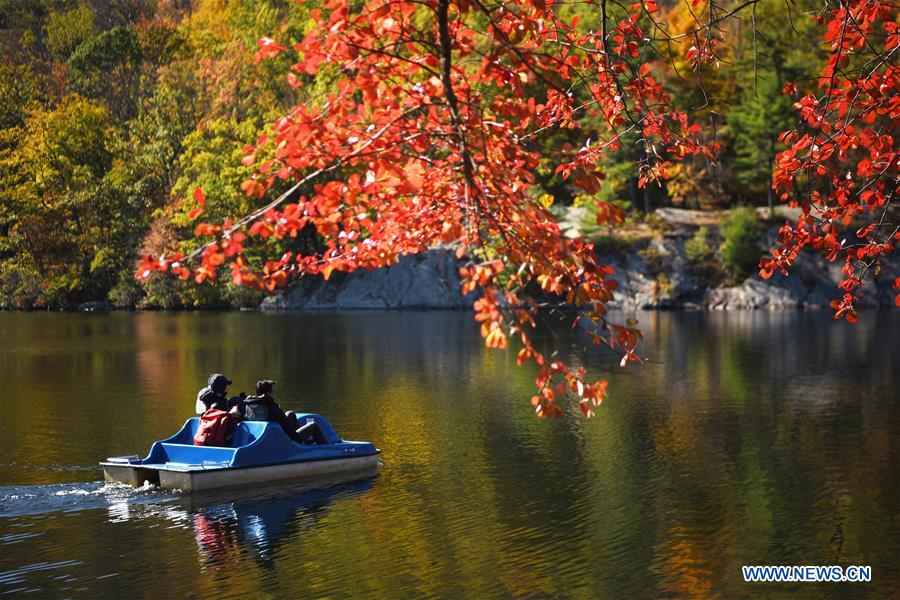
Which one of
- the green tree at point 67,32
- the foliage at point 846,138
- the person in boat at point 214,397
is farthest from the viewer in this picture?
the green tree at point 67,32

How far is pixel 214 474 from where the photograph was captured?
1695cm

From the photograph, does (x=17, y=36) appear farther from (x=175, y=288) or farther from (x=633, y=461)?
(x=633, y=461)

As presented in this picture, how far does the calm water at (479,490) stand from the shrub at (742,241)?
28.9 metres

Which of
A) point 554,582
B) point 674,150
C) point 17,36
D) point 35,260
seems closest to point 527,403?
point 554,582

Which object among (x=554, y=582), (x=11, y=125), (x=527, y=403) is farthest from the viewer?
(x=11, y=125)

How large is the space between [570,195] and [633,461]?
55.8m

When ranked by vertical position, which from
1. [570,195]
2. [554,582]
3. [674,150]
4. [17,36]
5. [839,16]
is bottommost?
[554,582]

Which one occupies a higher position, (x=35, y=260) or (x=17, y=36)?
(x=17, y=36)

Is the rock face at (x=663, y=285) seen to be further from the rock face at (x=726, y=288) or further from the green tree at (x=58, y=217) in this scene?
the green tree at (x=58, y=217)

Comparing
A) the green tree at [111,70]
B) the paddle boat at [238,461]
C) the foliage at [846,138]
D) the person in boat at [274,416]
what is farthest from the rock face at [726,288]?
the foliage at [846,138]

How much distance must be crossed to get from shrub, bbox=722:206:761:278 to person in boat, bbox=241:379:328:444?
50042mm

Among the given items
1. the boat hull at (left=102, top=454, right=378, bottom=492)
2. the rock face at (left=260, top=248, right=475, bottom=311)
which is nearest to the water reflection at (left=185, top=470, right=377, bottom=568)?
the boat hull at (left=102, top=454, right=378, bottom=492)

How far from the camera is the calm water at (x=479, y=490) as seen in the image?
42.7 ft

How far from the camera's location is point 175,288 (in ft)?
240
